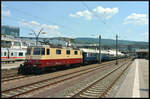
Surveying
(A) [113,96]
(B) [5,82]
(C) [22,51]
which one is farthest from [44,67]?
(C) [22,51]

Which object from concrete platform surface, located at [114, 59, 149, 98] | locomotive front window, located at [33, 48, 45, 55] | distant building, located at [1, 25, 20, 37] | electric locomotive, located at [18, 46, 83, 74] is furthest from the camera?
distant building, located at [1, 25, 20, 37]

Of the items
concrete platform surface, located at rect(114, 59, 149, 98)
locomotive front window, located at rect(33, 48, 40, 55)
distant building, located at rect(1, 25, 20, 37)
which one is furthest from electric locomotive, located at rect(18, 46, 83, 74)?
distant building, located at rect(1, 25, 20, 37)

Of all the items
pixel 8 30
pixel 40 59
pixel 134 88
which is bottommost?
pixel 134 88

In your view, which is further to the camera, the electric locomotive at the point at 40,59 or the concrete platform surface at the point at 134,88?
the electric locomotive at the point at 40,59

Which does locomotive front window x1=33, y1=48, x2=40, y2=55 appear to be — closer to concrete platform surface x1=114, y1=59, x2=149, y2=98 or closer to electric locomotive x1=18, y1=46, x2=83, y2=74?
electric locomotive x1=18, y1=46, x2=83, y2=74

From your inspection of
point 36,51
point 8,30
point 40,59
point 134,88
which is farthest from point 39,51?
point 8,30

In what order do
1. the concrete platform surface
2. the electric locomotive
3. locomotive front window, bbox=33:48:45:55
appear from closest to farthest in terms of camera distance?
1. the concrete platform surface
2. the electric locomotive
3. locomotive front window, bbox=33:48:45:55

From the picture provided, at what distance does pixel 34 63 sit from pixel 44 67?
3.53 feet

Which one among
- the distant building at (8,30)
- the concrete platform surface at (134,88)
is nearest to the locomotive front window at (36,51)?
the concrete platform surface at (134,88)

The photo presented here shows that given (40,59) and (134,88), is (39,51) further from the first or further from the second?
(134,88)

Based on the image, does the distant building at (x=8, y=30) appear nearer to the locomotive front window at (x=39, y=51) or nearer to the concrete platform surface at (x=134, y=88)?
the locomotive front window at (x=39, y=51)

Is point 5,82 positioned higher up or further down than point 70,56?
further down

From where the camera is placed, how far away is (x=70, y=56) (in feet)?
76.1

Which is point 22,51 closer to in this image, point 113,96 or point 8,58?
point 8,58
